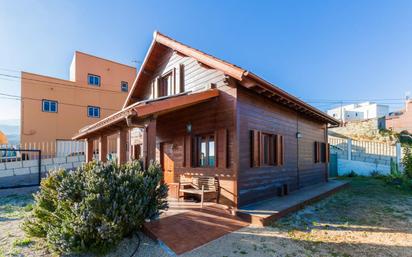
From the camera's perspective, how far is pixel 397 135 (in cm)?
1883

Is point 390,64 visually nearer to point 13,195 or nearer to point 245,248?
point 245,248

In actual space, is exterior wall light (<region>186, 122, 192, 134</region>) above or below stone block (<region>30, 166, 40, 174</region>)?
above

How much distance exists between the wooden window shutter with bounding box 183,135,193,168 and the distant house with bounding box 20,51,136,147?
42.1ft

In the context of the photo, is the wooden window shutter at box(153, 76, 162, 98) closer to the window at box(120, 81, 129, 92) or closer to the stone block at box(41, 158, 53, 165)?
A: the stone block at box(41, 158, 53, 165)

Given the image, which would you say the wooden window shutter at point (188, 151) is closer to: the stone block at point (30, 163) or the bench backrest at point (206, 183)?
the bench backrest at point (206, 183)

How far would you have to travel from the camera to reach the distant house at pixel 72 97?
16078mm

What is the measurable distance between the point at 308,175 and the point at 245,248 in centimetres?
754

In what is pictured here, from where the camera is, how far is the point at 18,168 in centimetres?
1066

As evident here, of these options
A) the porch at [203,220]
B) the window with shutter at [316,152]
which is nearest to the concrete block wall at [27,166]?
the porch at [203,220]

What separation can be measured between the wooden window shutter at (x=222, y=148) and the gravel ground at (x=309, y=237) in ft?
6.49

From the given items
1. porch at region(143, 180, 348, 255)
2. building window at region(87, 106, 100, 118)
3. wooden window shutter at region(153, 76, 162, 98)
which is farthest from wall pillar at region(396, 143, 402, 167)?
building window at region(87, 106, 100, 118)

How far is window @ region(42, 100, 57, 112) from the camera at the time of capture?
1666cm

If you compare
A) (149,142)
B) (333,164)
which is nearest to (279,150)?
Answer: (149,142)

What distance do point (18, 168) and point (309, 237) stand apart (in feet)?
41.4
